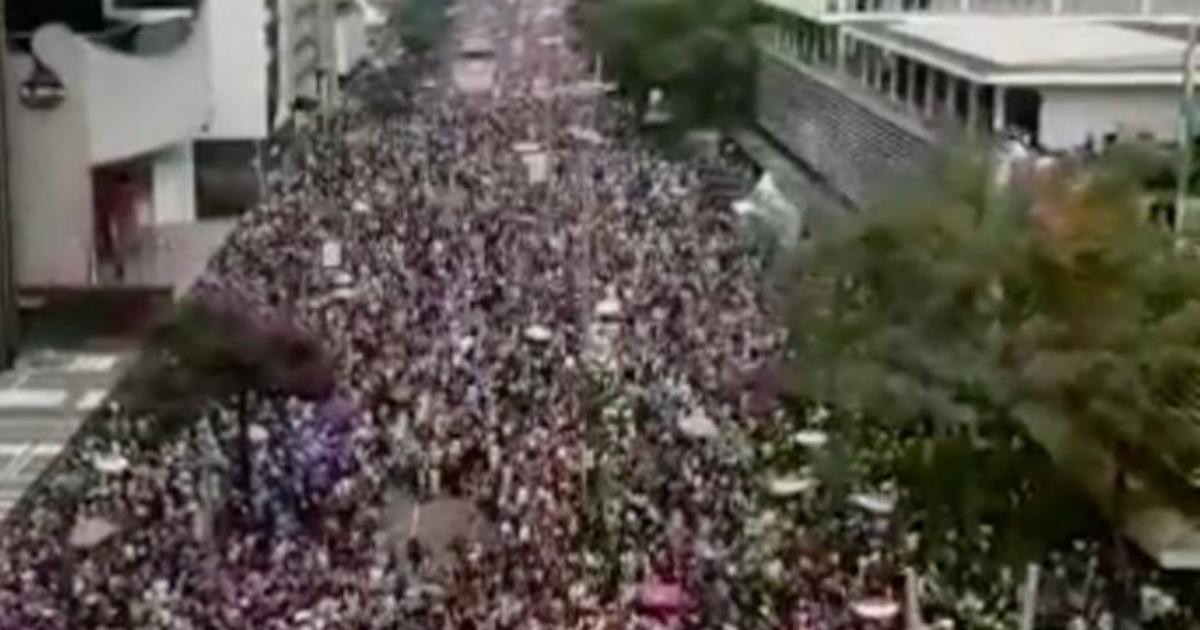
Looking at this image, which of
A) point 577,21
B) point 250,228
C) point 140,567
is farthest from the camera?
point 577,21

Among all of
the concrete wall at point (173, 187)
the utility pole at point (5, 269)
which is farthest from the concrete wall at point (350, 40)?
the utility pole at point (5, 269)

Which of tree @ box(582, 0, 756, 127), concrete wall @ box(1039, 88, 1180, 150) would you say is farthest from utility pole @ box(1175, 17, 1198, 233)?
tree @ box(582, 0, 756, 127)

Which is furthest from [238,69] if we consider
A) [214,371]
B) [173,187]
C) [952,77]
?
[214,371]

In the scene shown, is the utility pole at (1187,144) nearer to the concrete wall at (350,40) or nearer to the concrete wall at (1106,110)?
the concrete wall at (1106,110)

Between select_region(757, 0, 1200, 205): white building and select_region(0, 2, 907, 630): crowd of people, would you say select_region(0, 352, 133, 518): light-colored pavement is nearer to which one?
select_region(0, 2, 907, 630): crowd of people

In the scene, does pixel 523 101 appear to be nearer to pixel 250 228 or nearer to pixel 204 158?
pixel 204 158

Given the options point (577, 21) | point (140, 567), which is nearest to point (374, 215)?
point (577, 21)
